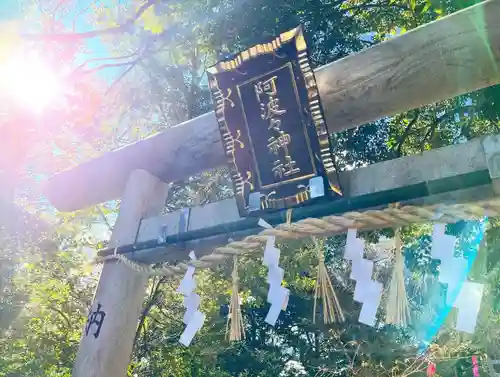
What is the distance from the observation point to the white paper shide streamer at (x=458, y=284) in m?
1.03

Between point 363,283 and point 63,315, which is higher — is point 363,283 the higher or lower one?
the lower one

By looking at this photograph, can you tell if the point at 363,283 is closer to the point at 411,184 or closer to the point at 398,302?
the point at 398,302

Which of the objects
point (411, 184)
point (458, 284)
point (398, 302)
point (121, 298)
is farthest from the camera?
point (121, 298)

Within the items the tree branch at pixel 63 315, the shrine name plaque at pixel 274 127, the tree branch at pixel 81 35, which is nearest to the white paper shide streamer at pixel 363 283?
the shrine name plaque at pixel 274 127

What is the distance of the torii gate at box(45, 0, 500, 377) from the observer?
1.25 meters

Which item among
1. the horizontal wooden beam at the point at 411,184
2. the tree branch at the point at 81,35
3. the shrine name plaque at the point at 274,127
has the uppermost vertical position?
the tree branch at the point at 81,35

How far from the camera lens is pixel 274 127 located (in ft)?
5.21

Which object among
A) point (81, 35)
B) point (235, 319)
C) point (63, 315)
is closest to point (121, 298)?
point (235, 319)

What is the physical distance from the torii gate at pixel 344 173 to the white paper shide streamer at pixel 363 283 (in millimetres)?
66

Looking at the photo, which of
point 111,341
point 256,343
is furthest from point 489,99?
point 256,343

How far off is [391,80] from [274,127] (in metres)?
0.44

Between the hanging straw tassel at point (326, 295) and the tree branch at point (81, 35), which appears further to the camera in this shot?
the tree branch at point (81, 35)

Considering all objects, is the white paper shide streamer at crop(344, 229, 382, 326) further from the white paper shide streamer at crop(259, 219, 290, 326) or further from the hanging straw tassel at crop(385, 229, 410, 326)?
the white paper shide streamer at crop(259, 219, 290, 326)

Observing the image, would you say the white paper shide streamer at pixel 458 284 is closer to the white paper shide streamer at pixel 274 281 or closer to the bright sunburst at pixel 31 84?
the white paper shide streamer at pixel 274 281
